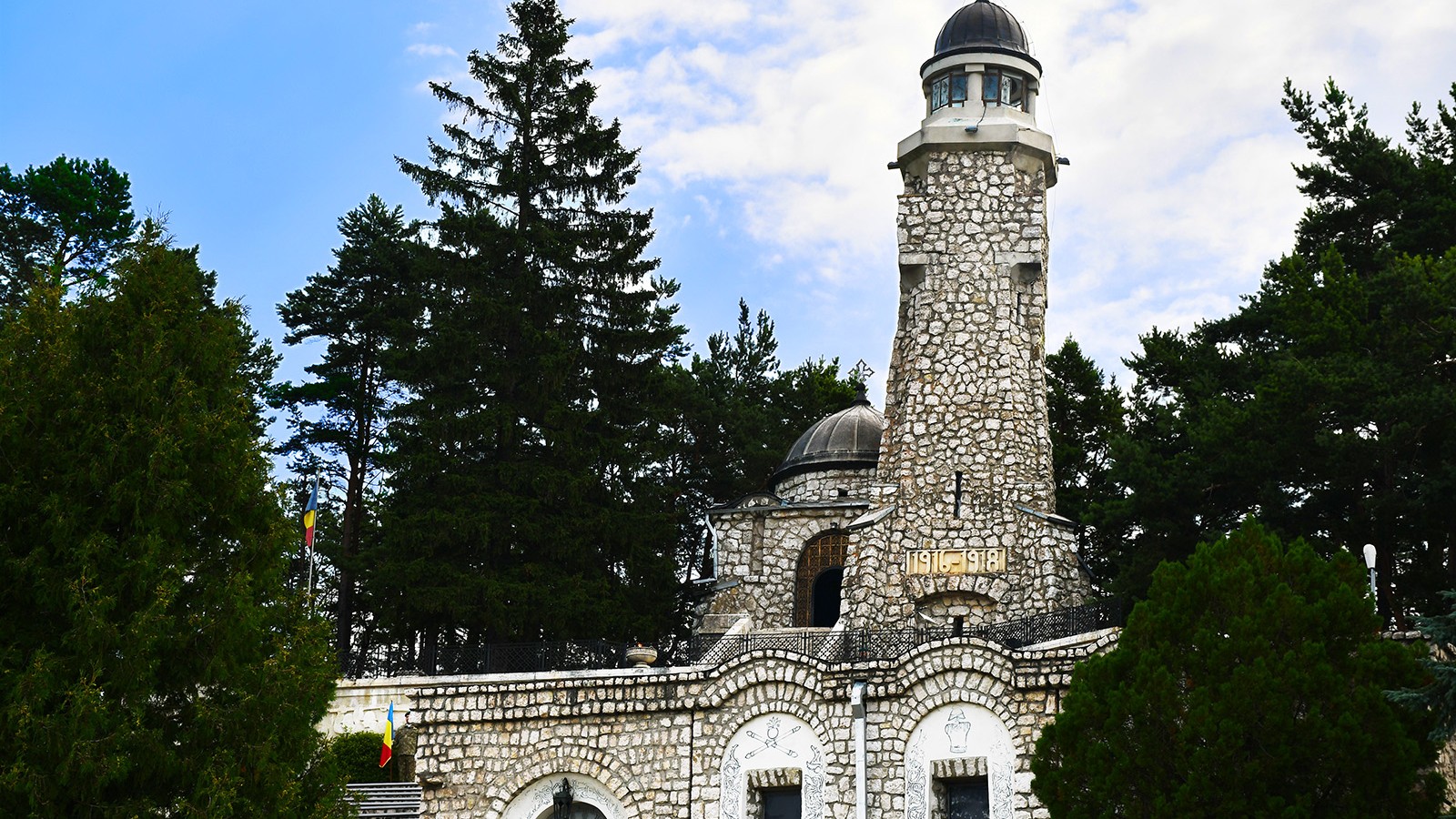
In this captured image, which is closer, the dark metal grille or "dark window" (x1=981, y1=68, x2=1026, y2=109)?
"dark window" (x1=981, y1=68, x2=1026, y2=109)

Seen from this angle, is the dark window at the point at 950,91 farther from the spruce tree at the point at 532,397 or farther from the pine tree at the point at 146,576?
the pine tree at the point at 146,576

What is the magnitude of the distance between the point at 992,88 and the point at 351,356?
16.6 metres

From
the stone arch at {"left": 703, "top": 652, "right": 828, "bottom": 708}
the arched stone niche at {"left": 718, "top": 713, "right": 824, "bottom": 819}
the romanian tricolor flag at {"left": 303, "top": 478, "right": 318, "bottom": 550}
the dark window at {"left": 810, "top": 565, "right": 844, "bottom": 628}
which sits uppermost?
the romanian tricolor flag at {"left": 303, "top": 478, "right": 318, "bottom": 550}

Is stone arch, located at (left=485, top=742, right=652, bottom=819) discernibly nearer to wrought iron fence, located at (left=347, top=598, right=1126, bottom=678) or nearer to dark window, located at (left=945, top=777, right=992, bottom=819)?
wrought iron fence, located at (left=347, top=598, right=1126, bottom=678)

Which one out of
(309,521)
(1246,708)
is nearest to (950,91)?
(309,521)

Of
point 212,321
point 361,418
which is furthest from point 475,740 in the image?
point 361,418

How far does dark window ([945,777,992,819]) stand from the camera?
74.6ft

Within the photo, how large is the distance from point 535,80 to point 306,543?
38.8ft

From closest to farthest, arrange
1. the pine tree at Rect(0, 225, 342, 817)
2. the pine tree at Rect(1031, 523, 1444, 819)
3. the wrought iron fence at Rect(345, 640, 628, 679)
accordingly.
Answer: the pine tree at Rect(0, 225, 342, 817) < the pine tree at Rect(1031, 523, 1444, 819) < the wrought iron fence at Rect(345, 640, 628, 679)

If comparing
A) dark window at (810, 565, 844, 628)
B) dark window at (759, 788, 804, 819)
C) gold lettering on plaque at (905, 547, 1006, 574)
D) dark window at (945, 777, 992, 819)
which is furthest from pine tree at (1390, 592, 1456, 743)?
dark window at (810, 565, 844, 628)

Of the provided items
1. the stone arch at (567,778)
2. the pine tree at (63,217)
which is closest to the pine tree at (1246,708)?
the stone arch at (567,778)

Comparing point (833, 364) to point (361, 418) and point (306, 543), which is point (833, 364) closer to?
point (361, 418)

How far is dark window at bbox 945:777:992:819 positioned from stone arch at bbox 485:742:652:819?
15.2ft

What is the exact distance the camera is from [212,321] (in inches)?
666
